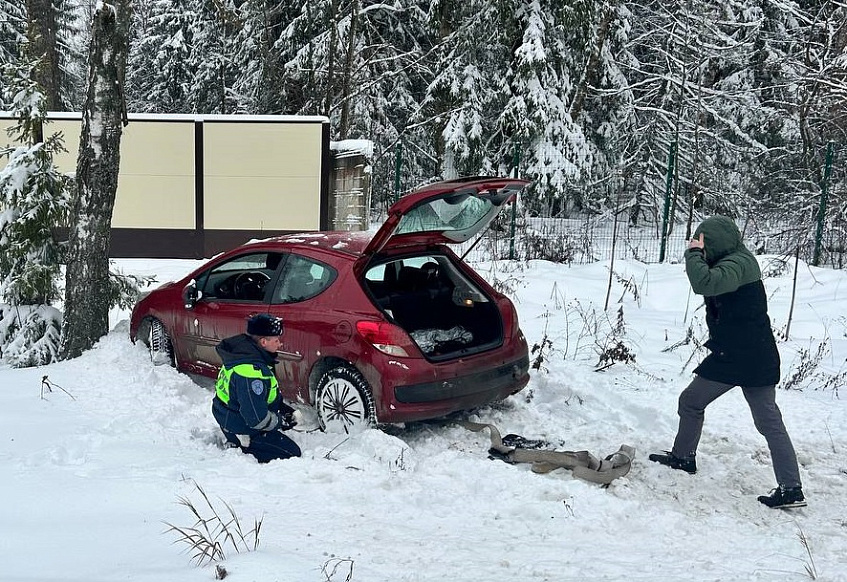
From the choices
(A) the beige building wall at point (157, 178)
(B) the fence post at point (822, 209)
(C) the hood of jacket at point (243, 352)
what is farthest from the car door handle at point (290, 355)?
(A) the beige building wall at point (157, 178)

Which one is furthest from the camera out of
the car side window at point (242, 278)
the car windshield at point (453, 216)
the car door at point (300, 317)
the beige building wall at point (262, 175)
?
the beige building wall at point (262, 175)

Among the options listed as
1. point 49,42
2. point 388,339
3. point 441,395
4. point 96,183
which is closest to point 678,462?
point 441,395

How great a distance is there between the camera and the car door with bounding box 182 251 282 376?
6.22 m

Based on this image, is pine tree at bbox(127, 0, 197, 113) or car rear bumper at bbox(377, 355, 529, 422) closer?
car rear bumper at bbox(377, 355, 529, 422)

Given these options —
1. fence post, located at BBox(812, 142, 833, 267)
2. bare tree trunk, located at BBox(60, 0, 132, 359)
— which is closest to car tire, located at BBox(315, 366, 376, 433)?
bare tree trunk, located at BBox(60, 0, 132, 359)

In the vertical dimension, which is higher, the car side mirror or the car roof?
the car roof

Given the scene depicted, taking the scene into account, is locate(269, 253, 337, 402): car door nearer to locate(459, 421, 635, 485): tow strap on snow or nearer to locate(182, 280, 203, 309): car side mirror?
locate(182, 280, 203, 309): car side mirror

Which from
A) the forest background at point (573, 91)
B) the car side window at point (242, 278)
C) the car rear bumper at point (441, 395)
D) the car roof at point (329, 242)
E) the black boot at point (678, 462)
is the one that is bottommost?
the black boot at point (678, 462)

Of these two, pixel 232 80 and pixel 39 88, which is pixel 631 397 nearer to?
pixel 39 88

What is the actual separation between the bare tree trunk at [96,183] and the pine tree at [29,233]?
79cm

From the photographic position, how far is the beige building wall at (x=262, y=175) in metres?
16.8

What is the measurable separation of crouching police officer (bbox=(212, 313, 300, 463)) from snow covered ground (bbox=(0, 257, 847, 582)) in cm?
15

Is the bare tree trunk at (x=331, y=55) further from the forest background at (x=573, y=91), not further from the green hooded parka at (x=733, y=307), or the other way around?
the green hooded parka at (x=733, y=307)

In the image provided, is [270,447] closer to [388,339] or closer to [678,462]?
[388,339]
